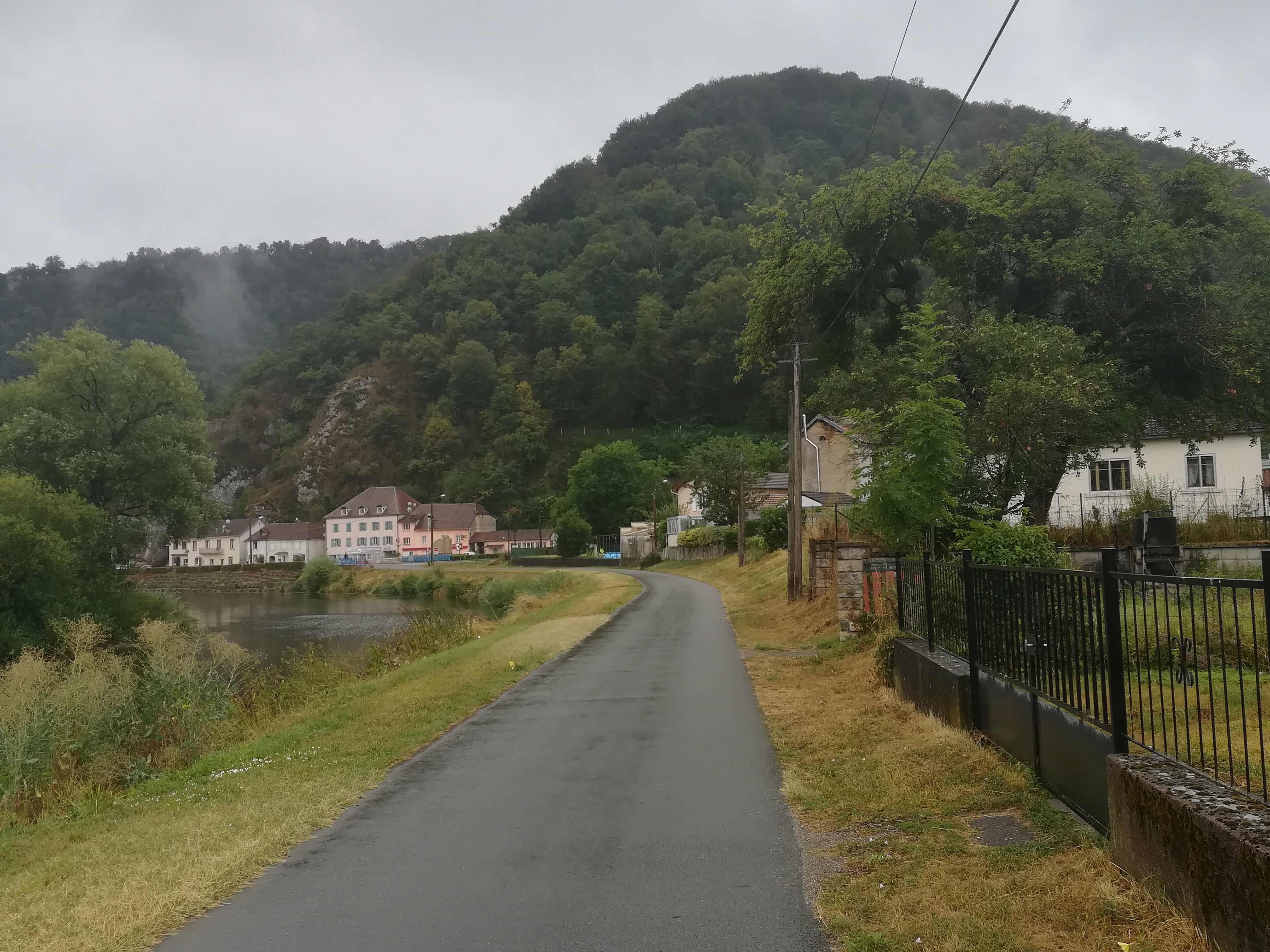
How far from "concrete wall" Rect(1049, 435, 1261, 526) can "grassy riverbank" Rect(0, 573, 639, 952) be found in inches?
982

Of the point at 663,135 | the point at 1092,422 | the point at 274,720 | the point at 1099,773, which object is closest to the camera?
the point at 1099,773

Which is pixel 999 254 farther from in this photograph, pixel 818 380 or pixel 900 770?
pixel 900 770

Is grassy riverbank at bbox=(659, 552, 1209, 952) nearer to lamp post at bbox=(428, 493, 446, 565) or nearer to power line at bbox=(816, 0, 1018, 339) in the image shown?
power line at bbox=(816, 0, 1018, 339)

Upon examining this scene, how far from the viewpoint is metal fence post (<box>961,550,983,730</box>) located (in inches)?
336

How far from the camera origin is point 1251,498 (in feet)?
99.8

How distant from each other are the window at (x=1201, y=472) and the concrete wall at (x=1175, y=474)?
10 cm

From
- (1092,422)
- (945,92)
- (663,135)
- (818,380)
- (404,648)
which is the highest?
(663,135)

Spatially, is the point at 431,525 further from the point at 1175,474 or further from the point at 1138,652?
the point at 1138,652

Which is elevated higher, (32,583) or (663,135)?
(663,135)

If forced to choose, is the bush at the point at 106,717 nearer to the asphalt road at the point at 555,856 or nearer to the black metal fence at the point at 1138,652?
the asphalt road at the point at 555,856

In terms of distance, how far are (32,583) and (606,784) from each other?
31.2 meters

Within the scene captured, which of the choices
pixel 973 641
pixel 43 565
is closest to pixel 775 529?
pixel 43 565

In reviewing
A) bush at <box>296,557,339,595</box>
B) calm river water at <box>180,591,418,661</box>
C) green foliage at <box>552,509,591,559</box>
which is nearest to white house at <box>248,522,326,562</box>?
bush at <box>296,557,339,595</box>

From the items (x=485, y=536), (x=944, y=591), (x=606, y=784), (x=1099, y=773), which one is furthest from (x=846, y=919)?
(x=485, y=536)
